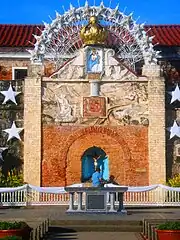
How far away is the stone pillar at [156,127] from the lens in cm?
2938

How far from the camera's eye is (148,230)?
57.2 ft

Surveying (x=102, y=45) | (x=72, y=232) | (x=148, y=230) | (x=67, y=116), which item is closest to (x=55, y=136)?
(x=67, y=116)

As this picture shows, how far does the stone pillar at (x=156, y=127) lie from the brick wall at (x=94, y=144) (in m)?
0.30

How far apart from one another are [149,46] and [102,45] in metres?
2.31

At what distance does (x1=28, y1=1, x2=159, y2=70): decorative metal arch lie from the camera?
30391 millimetres

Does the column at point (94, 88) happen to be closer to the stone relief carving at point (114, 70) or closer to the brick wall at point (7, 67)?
the stone relief carving at point (114, 70)

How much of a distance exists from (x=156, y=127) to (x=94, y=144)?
3.09 metres

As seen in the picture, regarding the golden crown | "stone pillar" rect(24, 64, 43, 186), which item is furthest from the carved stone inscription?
the golden crown

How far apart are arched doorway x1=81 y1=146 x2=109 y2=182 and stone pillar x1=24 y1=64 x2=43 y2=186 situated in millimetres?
2227

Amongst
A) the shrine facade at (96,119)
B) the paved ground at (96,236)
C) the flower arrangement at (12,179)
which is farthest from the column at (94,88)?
the paved ground at (96,236)

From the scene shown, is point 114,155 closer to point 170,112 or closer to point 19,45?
point 170,112

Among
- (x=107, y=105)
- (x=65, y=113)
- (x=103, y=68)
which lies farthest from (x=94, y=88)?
(x=65, y=113)

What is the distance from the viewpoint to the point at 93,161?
29984 mm

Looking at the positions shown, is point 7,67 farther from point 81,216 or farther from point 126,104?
point 81,216
